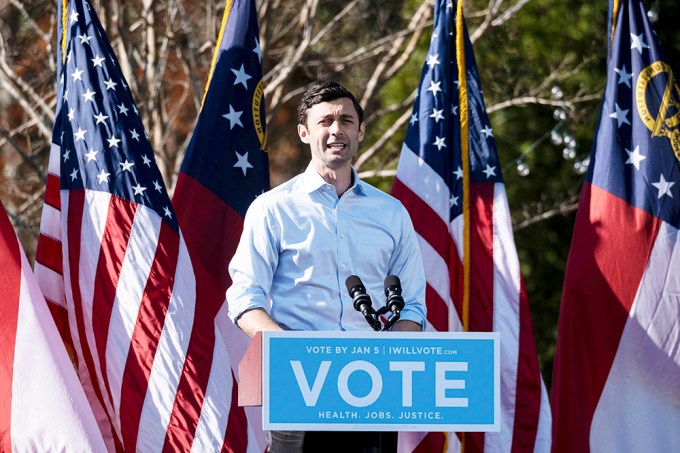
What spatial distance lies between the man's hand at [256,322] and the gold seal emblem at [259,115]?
2.21 meters

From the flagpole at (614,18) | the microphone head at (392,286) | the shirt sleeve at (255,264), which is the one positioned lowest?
the microphone head at (392,286)

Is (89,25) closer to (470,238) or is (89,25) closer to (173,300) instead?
(173,300)

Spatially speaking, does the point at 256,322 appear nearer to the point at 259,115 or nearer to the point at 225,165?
the point at 225,165

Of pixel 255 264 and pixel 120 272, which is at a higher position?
pixel 120 272

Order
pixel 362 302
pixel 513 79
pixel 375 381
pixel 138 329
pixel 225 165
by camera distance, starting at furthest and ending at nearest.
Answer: pixel 513 79
pixel 225 165
pixel 138 329
pixel 362 302
pixel 375 381

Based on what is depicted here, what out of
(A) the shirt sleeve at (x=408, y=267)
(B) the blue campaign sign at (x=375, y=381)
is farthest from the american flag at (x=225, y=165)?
(B) the blue campaign sign at (x=375, y=381)

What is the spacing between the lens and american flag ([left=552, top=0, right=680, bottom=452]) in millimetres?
5637

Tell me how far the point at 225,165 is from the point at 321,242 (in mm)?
1926

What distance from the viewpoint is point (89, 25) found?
560 centimetres

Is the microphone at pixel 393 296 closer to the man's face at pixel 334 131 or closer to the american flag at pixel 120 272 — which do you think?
the man's face at pixel 334 131

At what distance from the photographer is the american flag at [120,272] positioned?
517 centimetres


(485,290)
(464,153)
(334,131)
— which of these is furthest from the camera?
(464,153)

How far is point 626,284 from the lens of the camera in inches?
225

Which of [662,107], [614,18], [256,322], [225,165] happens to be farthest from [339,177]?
[614,18]
